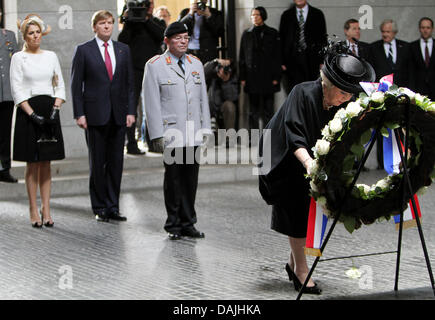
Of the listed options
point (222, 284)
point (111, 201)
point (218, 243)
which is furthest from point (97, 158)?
point (222, 284)

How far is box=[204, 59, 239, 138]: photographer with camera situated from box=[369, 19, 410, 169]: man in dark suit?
7.61ft

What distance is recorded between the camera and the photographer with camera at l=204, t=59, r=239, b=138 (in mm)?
14031

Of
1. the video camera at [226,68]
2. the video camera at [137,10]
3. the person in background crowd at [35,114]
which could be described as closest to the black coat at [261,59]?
the video camera at [226,68]

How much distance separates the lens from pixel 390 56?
1345 cm

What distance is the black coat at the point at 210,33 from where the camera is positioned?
45.4ft

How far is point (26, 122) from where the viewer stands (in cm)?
930

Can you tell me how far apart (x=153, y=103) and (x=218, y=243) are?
1.54m

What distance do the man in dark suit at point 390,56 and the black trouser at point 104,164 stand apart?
16.6ft

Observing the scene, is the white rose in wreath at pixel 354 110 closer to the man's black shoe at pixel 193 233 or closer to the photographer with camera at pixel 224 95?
the man's black shoe at pixel 193 233

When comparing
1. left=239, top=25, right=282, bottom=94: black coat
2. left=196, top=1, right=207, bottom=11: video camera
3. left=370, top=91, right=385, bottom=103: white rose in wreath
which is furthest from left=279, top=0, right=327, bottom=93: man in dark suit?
left=370, top=91, right=385, bottom=103: white rose in wreath

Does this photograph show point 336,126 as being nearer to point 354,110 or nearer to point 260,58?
point 354,110

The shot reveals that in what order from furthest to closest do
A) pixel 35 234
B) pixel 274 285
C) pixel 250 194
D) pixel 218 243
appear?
pixel 250 194
pixel 35 234
pixel 218 243
pixel 274 285

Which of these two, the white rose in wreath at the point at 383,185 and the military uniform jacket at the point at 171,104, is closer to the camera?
the white rose in wreath at the point at 383,185

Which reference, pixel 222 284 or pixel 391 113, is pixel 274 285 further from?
pixel 391 113
